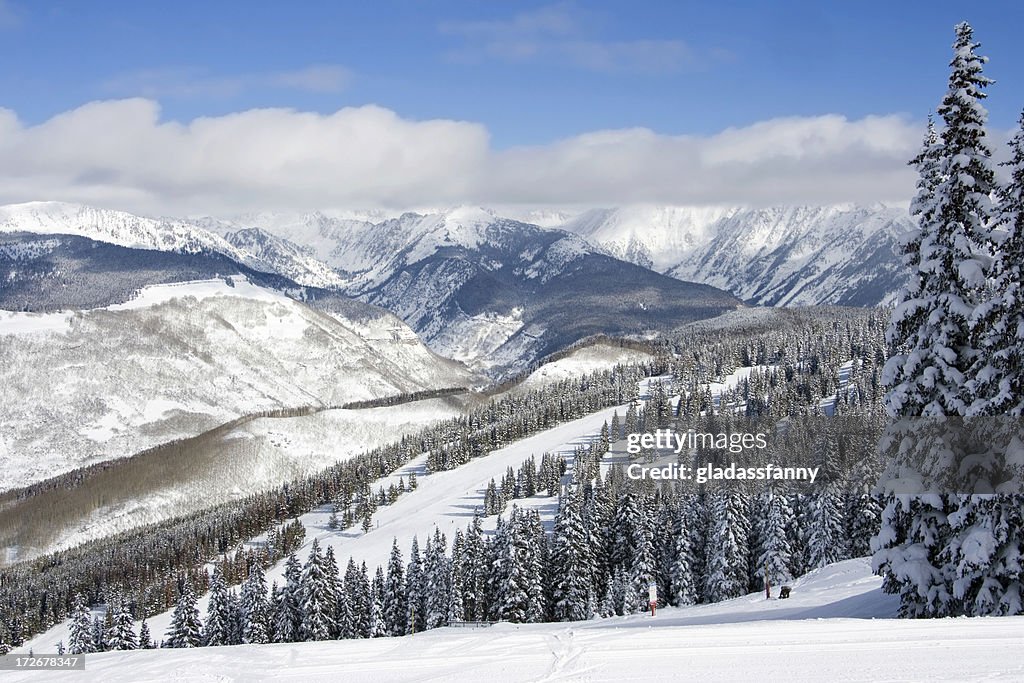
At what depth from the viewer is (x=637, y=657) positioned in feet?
57.2

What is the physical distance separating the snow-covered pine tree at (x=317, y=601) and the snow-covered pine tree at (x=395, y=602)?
22.0 feet

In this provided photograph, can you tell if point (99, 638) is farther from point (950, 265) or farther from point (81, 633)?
point (950, 265)

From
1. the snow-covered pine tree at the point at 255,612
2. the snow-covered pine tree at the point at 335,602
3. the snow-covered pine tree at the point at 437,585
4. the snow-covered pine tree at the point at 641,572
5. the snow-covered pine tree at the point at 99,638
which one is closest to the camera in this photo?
the snow-covered pine tree at the point at 641,572

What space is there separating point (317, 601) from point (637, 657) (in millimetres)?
59085

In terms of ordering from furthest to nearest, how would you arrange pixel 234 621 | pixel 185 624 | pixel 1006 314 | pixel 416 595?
pixel 416 595, pixel 234 621, pixel 185 624, pixel 1006 314

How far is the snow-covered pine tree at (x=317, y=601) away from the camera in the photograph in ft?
228

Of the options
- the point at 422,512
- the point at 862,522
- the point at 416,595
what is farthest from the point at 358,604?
the point at 422,512

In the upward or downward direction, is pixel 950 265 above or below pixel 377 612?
above

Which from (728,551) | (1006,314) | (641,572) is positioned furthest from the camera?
(641,572)

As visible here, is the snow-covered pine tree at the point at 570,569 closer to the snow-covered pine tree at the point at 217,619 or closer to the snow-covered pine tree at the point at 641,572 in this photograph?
the snow-covered pine tree at the point at 641,572

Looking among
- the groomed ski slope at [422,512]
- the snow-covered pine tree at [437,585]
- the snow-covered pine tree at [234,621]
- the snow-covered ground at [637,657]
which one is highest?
the snow-covered ground at [637,657]

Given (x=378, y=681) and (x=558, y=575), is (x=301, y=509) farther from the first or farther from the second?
(x=378, y=681)

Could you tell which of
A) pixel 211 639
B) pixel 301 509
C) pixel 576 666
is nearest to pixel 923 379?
pixel 576 666

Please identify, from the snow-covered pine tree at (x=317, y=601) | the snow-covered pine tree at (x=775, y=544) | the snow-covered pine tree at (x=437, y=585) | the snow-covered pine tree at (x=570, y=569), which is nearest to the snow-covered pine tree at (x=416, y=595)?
the snow-covered pine tree at (x=437, y=585)
